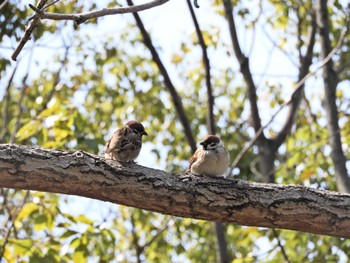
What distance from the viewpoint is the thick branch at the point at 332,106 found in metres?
6.39

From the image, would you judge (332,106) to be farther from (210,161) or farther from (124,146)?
(124,146)

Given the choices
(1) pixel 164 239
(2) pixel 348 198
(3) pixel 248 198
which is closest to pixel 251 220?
(3) pixel 248 198

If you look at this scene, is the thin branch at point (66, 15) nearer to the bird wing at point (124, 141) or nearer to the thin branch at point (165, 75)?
the bird wing at point (124, 141)

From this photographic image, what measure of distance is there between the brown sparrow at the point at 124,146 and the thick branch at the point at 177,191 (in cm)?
55

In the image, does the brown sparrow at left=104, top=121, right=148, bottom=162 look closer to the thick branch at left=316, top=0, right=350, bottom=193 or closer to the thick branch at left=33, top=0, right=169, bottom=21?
the thick branch at left=33, top=0, right=169, bottom=21

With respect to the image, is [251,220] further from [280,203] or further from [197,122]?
[197,122]

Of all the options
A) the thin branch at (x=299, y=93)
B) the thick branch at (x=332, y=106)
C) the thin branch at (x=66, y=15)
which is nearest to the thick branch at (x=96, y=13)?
the thin branch at (x=66, y=15)

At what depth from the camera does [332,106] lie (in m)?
6.99

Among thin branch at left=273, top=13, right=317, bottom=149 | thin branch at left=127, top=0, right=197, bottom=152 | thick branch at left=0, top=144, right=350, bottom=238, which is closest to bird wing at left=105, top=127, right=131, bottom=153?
thick branch at left=0, top=144, right=350, bottom=238

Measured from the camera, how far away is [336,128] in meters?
6.89

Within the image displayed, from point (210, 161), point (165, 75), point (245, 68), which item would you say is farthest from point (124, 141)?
point (245, 68)

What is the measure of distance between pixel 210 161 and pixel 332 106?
2.36 m

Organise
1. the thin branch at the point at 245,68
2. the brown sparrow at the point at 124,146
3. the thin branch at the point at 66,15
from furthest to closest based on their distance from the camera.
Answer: the thin branch at the point at 245,68 < the brown sparrow at the point at 124,146 < the thin branch at the point at 66,15

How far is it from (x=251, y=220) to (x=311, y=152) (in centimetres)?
411
